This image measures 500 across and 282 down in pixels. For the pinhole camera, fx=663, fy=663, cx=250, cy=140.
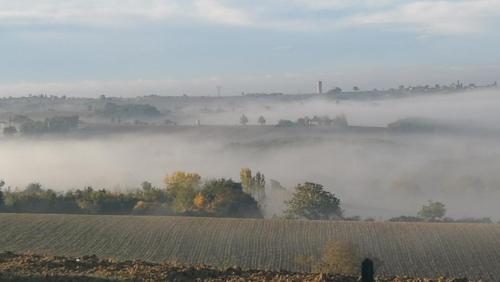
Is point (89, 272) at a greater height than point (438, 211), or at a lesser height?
greater

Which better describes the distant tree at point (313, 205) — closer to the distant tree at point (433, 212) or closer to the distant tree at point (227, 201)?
the distant tree at point (227, 201)

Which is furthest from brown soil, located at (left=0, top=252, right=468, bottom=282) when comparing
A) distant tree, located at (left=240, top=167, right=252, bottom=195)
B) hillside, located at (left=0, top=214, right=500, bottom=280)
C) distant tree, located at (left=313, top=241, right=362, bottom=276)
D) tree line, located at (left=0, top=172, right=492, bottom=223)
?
distant tree, located at (left=240, top=167, right=252, bottom=195)

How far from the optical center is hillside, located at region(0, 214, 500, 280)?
40.6 m

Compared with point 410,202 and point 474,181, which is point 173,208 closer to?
point 410,202

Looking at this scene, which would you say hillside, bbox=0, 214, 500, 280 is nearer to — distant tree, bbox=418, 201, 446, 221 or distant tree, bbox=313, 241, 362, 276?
distant tree, bbox=313, 241, 362, 276

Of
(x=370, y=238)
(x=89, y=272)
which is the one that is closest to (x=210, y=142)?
(x=370, y=238)

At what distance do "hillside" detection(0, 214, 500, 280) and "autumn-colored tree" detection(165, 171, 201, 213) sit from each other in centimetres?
1956

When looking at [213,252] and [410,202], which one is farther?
[410,202]

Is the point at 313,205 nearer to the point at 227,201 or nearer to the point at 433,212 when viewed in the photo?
the point at 227,201

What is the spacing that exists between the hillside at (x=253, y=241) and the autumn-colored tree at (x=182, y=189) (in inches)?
770

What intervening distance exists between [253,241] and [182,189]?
1387 inches

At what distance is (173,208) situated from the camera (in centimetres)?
7706

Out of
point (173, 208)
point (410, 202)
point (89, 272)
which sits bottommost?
point (410, 202)

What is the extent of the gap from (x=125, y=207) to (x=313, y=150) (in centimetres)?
11193
